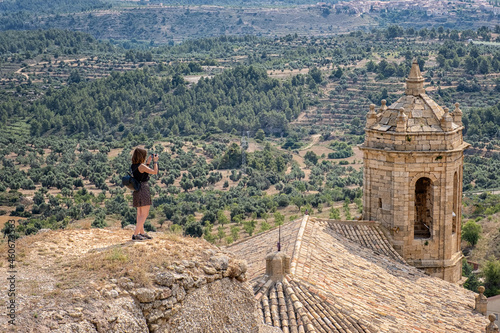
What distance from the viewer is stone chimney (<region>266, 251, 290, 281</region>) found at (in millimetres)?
14039

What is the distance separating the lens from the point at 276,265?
46.2 feet

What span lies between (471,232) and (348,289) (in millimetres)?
31060

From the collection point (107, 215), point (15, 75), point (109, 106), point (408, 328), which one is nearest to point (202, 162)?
point (107, 215)

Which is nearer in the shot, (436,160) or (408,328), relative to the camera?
(408,328)

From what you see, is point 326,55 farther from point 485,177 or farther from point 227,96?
point 485,177

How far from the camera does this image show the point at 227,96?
104875 mm

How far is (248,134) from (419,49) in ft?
140

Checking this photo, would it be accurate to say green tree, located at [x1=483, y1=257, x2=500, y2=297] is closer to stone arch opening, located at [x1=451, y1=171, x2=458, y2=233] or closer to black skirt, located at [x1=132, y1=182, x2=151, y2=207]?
stone arch opening, located at [x1=451, y1=171, x2=458, y2=233]

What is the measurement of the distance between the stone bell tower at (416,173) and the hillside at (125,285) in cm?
971

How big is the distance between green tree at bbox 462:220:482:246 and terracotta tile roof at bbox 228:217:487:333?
85.1ft

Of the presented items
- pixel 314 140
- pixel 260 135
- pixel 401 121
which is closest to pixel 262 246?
pixel 401 121

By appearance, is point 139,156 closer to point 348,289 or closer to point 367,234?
point 348,289

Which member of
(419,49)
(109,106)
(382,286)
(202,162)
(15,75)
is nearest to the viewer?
(382,286)

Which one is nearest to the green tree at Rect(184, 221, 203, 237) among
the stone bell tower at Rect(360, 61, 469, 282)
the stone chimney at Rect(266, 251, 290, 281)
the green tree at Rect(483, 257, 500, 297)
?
the green tree at Rect(483, 257, 500, 297)
